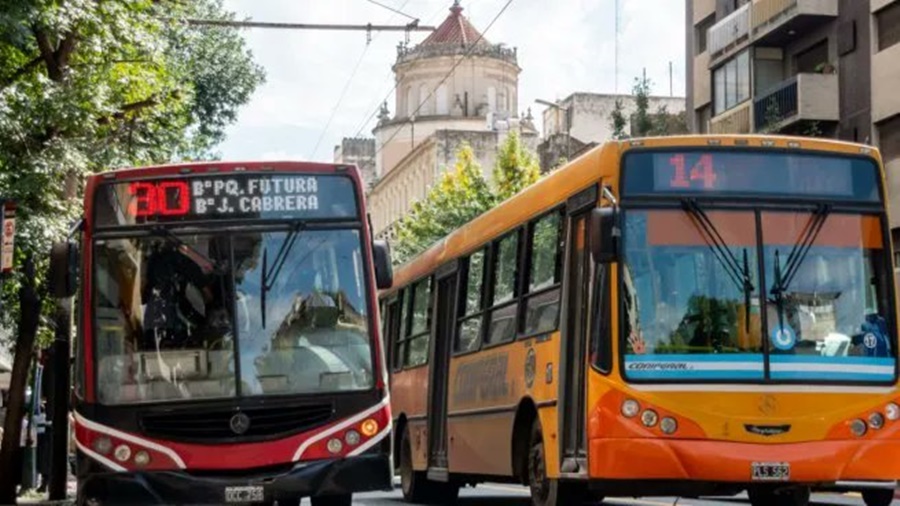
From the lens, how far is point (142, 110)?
1004 inches

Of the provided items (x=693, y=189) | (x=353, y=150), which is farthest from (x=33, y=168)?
(x=353, y=150)

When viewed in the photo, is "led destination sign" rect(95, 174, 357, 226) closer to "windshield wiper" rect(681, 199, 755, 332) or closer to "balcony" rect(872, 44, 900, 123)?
"windshield wiper" rect(681, 199, 755, 332)

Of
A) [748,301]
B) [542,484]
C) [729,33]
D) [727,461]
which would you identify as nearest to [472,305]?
[542,484]

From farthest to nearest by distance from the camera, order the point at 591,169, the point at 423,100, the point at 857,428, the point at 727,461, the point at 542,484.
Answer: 1. the point at 423,100
2. the point at 542,484
3. the point at 591,169
4. the point at 857,428
5. the point at 727,461

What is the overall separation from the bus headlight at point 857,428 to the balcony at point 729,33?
31.6 metres

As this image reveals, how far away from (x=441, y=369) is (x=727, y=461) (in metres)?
7.27

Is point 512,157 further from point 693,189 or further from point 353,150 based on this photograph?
point 353,150

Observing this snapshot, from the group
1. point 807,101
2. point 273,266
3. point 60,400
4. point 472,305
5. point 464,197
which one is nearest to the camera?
point 273,266

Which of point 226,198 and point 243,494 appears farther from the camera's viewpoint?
point 226,198

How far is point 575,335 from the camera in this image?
1509 cm

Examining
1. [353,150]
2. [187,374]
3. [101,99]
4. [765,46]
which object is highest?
[353,150]

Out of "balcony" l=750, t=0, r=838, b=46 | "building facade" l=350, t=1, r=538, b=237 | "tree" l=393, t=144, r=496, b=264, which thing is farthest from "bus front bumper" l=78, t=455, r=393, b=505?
"building facade" l=350, t=1, r=538, b=237

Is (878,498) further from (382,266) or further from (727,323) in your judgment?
(382,266)

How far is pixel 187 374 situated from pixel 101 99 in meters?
8.50
